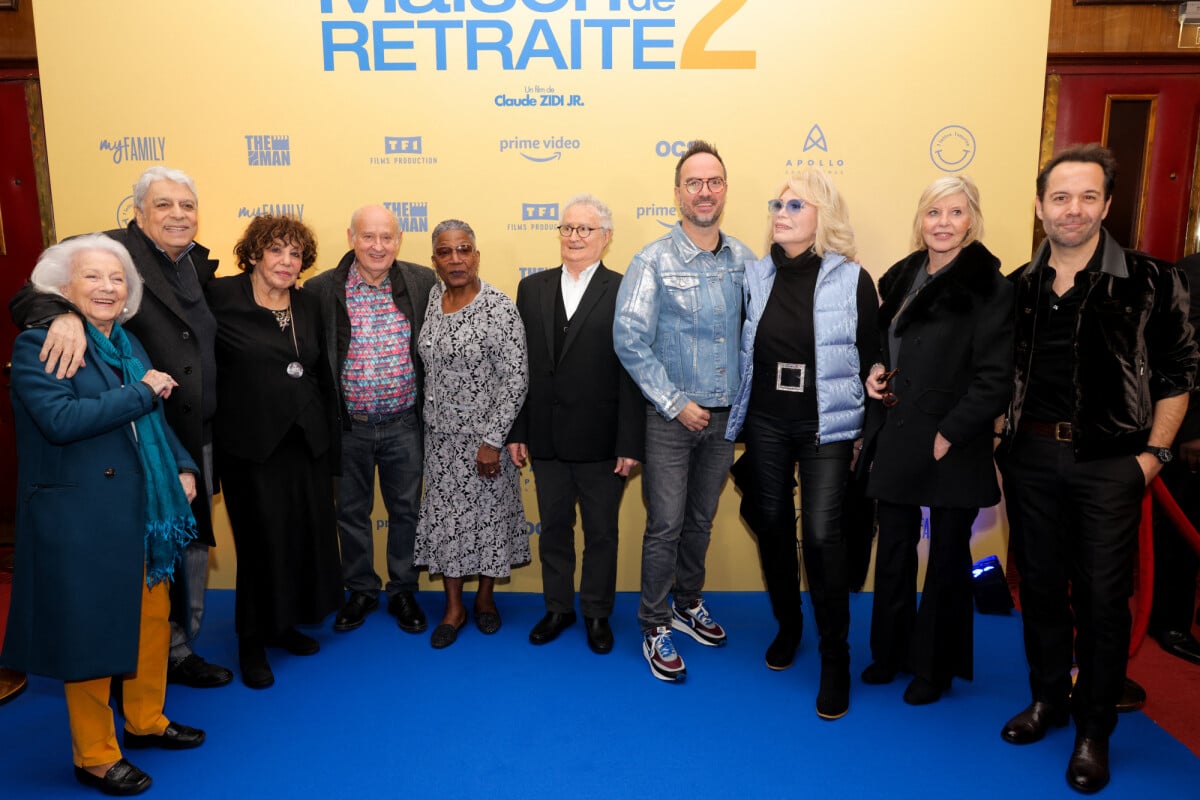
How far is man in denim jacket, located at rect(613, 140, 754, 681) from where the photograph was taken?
2908 mm

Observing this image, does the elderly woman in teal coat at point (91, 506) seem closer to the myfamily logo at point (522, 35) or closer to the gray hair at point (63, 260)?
the gray hair at point (63, 260)

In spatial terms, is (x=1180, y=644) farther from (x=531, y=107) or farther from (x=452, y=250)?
(x=531, y=107)

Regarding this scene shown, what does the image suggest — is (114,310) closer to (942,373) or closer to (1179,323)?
(942,373)

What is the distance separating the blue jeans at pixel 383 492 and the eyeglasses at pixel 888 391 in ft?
6.55

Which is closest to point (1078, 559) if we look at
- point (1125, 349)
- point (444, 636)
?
point (1125, 349)

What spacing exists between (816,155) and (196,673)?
3544 mm

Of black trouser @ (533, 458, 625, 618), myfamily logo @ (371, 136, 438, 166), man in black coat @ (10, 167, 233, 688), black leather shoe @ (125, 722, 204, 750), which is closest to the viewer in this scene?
black leather shoe @ (125, 722, 204, 750)

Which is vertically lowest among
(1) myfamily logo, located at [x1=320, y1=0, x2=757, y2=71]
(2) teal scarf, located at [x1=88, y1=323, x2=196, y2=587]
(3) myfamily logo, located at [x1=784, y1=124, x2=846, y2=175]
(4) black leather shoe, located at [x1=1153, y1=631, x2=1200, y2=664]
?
(4) black leather shoe, located at [x1=1153, y1=631, x2=1200, y2=664]

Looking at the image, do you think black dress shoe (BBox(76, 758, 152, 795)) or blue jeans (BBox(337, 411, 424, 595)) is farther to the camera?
blue jeans (BBox(337, 411, 424, 595))

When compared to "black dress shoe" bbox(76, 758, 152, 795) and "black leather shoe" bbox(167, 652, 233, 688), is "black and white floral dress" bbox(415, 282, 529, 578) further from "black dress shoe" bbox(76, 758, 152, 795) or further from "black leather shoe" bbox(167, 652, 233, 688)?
"black dress shoe" bbox(76, 758, 152, 795)

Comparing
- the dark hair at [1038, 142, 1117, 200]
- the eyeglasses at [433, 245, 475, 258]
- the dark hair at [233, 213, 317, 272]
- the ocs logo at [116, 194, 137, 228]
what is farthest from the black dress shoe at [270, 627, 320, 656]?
A: the dark hair at [1038, 142, 1117, 200]

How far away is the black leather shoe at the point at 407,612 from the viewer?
3.45m

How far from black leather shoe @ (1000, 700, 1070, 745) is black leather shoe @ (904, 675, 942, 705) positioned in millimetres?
253

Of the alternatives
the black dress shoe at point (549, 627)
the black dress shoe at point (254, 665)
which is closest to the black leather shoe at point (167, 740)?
the black dress shoe at point (254, 665)
